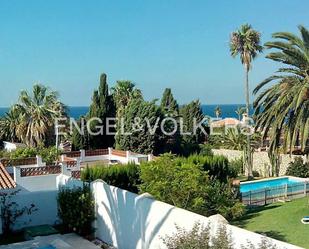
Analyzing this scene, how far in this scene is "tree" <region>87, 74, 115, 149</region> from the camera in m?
38.4

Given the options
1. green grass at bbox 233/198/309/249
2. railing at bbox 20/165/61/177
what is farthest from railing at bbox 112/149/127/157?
green grass at bbox 233/198/309/249

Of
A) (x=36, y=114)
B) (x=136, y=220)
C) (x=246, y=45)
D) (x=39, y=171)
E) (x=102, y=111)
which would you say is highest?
(x=246, y=45)

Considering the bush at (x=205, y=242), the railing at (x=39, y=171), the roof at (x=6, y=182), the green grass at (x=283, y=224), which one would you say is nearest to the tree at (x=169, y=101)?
the railing at (x=39, y=171)

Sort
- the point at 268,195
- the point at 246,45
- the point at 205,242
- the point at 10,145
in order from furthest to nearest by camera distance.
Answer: the point at 246,45
the point at 10,145
the point at 268,195
the point at 205,242

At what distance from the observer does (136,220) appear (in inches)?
464

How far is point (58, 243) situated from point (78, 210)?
128 cm

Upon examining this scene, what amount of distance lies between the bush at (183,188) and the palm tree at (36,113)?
20260 millimetres

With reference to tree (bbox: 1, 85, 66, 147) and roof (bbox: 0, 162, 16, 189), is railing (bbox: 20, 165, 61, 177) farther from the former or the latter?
tree (bbox: 1, 85, 66, 147)

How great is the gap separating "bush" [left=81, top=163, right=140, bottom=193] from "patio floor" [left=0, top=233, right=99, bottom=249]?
3725mm

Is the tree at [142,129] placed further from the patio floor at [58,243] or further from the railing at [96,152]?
the patio floor at [58,243]

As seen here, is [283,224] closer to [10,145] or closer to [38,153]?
[38,153]

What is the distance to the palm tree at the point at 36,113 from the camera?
111ft

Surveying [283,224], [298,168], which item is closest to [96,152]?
[298,168]

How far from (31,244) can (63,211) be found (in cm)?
162
